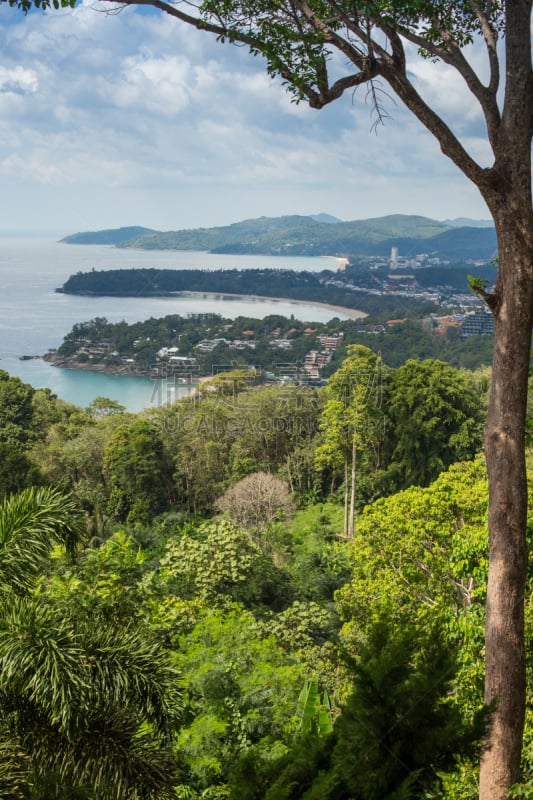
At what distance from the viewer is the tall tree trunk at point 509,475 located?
Result: 3.07m

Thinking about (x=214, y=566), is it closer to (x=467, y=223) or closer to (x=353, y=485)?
(x=353, y=485)

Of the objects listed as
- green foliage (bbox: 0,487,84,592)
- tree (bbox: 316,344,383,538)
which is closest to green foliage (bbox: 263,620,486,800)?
green foliage (bbox: 0,487,84,592)

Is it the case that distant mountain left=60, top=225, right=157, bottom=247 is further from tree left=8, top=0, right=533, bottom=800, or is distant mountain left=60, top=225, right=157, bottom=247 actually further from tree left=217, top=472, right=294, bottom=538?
tree left=8, top=0, right=533, bottom=800

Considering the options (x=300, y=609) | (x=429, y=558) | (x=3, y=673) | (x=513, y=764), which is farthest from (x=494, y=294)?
(x=300, y=609)

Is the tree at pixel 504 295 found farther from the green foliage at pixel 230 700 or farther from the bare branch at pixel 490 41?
the green foliage at pixel 230 700

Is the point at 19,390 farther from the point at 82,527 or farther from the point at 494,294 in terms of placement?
the point at 494,294

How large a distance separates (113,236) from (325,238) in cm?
5996

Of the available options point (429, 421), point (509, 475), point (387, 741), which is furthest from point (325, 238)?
point (387, 741)

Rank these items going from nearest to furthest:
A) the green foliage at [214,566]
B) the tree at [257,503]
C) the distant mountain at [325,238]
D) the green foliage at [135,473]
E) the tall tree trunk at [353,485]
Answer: the green foliage at [214,566]
the tall tree trunk at [353,485]
the tree at [257,503]
the green foliage at [135,473]
the distant mountain at [325,238]

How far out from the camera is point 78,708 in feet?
9.92

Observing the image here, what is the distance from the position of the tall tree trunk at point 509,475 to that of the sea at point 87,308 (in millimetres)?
31474

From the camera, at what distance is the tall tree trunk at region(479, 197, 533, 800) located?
3066mm

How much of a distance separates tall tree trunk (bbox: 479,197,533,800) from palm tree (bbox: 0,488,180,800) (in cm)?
165

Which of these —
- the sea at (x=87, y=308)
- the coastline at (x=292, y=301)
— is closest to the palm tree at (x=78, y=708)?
the sea at (x=87, y=308)
